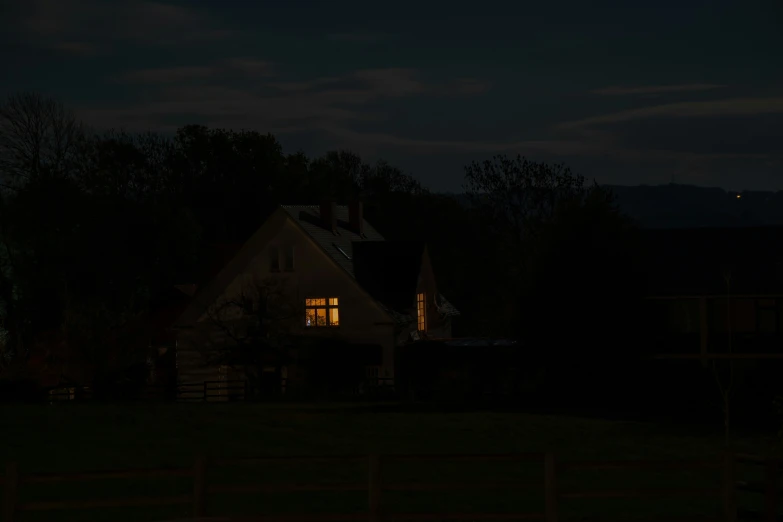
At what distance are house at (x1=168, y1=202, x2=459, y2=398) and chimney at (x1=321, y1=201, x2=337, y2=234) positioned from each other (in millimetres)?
1203

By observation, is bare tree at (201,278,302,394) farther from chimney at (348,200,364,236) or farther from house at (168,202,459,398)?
chimney at (348,200,364,236)

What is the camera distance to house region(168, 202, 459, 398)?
178ft

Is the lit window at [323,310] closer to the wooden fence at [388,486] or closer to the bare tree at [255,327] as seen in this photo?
the bare tree at [255,327]

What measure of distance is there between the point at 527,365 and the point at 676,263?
11.3m

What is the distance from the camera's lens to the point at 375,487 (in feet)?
49.3

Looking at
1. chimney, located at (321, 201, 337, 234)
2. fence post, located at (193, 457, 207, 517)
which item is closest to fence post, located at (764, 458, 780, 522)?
fence post, located at (193, 457, 207, 517)

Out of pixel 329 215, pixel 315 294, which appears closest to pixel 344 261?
pixel 315 294

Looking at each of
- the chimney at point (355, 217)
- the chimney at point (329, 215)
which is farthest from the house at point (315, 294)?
the chimney at point (355, 217)

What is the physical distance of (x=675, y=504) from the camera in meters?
22.8

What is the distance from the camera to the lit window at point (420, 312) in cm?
5931

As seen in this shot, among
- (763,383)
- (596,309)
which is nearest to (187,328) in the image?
Result: (596,309)

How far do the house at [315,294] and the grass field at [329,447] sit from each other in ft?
35.5

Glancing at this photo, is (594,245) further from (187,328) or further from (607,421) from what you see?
(187,328)

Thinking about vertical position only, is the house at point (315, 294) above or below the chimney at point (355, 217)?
below
